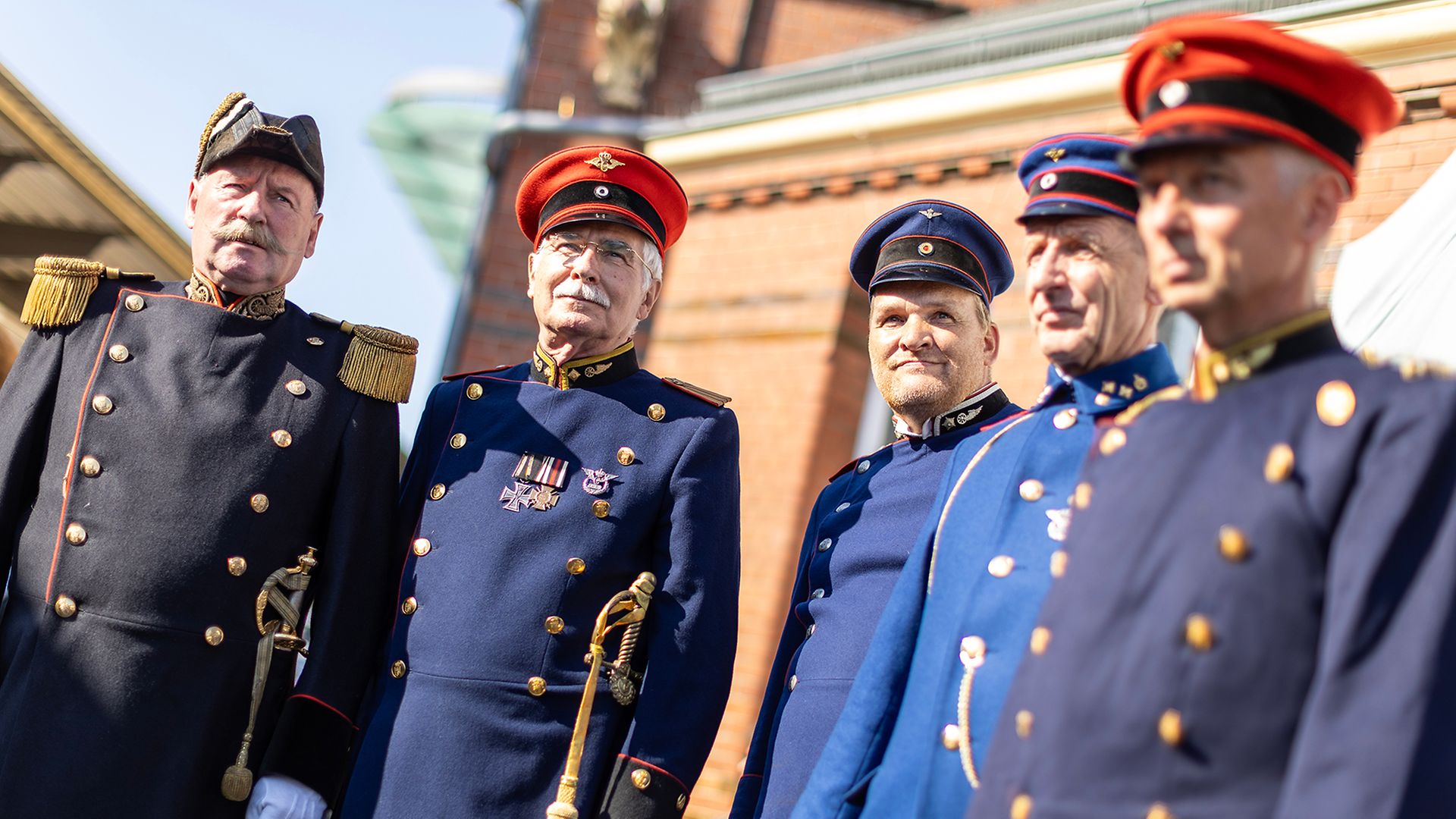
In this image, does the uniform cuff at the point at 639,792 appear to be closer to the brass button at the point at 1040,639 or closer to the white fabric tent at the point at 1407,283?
the brass button at the point at 1040,639

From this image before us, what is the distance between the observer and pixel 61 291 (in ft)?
11.2

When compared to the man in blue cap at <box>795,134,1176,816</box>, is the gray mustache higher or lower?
higher

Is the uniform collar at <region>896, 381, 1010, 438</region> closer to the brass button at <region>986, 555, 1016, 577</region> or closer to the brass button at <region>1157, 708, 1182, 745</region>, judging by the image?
the brass button at <region>986, 555, 1016, 577</region>

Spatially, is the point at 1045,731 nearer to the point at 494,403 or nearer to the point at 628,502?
the point at 628,502

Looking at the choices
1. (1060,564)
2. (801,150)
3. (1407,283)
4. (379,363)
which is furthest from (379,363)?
(801,150)

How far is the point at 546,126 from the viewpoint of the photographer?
9.65 meters

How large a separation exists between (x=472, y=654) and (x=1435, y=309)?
2837 mm

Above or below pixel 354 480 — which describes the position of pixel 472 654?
below

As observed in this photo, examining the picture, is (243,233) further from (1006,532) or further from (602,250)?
(1006,532)

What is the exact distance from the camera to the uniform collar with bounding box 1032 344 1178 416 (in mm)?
2592

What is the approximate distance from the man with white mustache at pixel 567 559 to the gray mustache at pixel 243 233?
58cm

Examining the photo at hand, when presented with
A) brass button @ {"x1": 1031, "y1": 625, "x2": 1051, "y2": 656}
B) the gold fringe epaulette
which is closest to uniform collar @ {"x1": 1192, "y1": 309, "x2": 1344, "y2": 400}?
brass button @ {"x1": 1031, "y1": 625, "x2": 1051, "y2": 656}

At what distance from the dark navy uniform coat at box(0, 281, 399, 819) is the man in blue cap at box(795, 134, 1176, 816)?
4.35 feet

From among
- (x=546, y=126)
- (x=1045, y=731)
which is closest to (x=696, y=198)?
(x=546, y=126)
